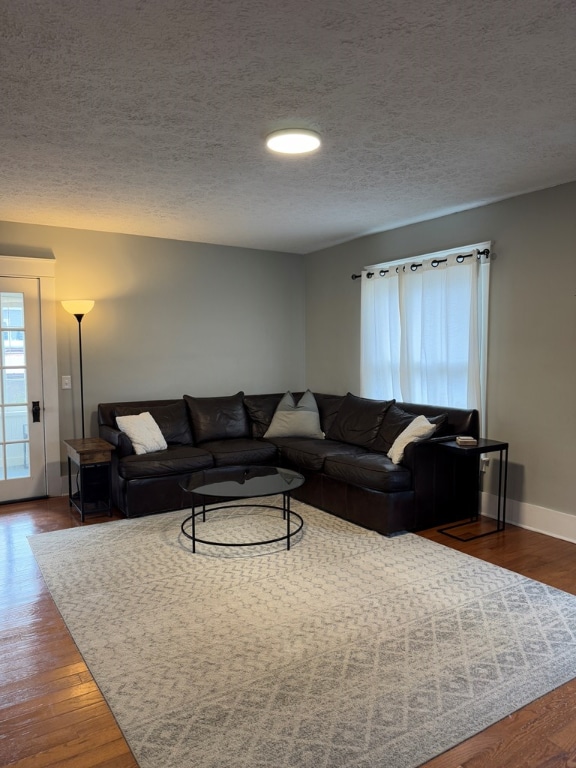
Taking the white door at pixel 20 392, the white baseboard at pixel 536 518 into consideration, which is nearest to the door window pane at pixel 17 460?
the white door at pixel 20 392

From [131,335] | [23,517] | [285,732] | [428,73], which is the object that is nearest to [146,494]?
[23,517]

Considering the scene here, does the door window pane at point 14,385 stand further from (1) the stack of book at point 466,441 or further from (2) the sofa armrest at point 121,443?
(1) the stack of book at point 466,441

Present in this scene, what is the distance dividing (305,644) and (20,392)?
11.9ft

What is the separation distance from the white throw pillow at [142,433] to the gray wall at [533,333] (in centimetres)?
280

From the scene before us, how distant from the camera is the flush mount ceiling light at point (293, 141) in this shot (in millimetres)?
2859

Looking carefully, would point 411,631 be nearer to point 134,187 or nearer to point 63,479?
point 134,187

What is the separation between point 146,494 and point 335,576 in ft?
6.08

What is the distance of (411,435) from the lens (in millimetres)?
4137

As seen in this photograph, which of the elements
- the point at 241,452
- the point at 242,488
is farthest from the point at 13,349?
the point at 242,488

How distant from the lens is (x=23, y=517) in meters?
4.49

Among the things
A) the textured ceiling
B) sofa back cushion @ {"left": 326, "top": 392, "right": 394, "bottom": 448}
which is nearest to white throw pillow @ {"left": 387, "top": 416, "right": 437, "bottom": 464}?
sofa back cushion @ {"left": 326, "top": 392, "right": 394, "bottom": 448}

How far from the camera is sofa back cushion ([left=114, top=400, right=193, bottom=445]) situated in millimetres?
5109

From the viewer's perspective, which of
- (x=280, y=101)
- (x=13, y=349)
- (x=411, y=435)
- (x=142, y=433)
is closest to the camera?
(x=280, y=101)

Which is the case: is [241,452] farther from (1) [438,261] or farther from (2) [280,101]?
(2) [280,101]
